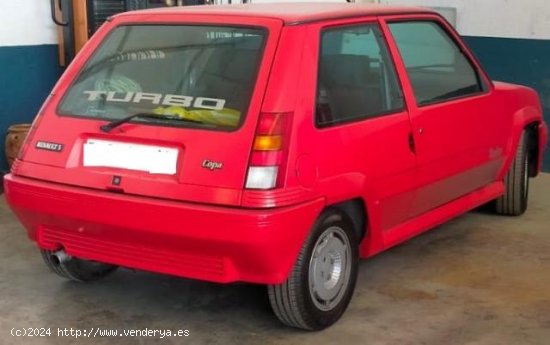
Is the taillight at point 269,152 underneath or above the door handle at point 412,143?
above

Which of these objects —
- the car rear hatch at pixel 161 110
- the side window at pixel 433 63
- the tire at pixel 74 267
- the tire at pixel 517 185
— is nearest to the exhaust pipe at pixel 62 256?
the tire at pixel 74 267

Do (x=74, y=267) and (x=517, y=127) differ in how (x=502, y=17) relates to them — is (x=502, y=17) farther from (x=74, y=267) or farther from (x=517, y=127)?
(x=74, y=267)

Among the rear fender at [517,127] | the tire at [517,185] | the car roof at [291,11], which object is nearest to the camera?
the car roof at [291,11]

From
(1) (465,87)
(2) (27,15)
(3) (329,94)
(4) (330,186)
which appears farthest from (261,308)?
(2) (27,15)

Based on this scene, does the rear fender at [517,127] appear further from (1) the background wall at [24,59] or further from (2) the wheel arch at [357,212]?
(1) the background wall at [24,59]

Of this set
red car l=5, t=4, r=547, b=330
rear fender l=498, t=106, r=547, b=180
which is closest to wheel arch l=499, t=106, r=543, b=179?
rear fender l=498, t=106, r=547, b=180

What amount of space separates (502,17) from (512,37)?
226 mm

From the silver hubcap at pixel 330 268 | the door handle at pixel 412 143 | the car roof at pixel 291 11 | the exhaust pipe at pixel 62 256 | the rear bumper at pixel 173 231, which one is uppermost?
the car roof at pixel 291 11

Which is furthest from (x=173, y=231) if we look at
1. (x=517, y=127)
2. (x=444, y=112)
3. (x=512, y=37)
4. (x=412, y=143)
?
(x=512, y=37)

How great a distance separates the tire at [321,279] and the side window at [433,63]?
0.98 m

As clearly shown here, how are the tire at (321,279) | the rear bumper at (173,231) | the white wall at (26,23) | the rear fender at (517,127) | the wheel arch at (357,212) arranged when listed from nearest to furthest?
the rear bumper at (173,231), the tire at (321,279), the wheel arch at (357,212), the rear fender at (517,127), the white wall at (26,23)

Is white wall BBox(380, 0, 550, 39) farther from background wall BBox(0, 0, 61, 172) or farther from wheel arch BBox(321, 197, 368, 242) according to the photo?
wheel arch BBox(321, 197, 368, 242)

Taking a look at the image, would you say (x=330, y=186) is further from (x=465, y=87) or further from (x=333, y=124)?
(x=465, y=87)

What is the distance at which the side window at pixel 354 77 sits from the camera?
367cm
